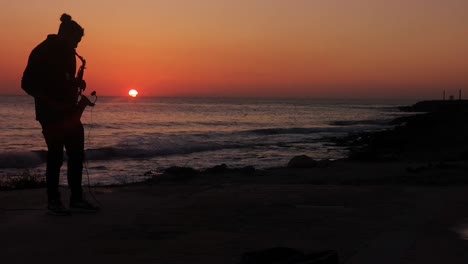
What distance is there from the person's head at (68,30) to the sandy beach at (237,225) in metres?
1.71

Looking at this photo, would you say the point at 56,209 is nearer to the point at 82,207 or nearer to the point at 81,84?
the point at 82,207

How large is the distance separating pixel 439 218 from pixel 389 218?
47 centimetres

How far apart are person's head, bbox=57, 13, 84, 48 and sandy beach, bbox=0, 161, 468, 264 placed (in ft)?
5.60

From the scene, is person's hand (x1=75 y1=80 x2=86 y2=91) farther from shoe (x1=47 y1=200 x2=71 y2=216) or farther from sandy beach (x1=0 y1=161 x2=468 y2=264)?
sandy beach (x1=0 y1=161 x2=468 y2=264)

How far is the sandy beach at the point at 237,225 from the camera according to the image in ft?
12.4

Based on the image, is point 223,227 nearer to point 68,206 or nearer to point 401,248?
point 401,248

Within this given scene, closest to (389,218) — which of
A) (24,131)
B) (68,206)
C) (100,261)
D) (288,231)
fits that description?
(288,231)

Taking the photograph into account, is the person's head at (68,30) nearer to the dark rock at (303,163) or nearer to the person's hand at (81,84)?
the person's hand at (81,84)

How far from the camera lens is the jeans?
5168mm

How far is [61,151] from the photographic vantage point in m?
5.23

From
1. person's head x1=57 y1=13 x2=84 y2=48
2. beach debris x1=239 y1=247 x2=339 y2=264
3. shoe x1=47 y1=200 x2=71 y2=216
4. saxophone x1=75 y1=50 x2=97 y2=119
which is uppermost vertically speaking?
person's head x1=57 y1=13 x2=84 y2=48

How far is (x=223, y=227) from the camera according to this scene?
4.62 metres

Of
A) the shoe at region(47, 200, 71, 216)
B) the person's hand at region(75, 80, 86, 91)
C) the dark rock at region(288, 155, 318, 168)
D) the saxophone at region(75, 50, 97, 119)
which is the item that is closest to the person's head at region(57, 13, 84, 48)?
the saxophone at region(75, 50, 97, 119)

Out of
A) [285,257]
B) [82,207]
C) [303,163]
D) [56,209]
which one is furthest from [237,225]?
[303,163]
